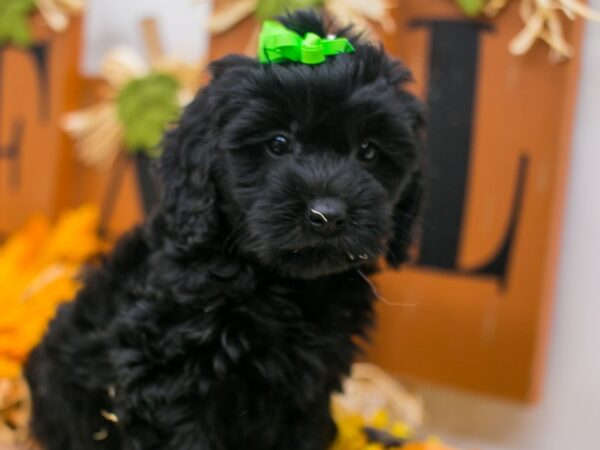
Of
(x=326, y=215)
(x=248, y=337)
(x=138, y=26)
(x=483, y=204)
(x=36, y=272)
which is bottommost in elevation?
(x=36, y=272)

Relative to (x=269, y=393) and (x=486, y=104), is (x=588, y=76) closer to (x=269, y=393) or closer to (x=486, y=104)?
(x=486, y=104)

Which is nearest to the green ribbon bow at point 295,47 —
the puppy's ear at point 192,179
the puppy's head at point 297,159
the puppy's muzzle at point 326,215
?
the puppy's head at point 297,159

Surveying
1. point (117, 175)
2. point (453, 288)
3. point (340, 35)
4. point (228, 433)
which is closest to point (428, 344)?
point (453, 288)

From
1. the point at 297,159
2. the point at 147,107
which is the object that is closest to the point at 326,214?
the point at 297,159

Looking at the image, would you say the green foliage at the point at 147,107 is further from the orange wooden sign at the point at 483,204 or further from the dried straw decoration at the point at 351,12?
the orange wooden sign at the point at 483,204

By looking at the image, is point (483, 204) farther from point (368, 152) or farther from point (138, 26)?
point (138, 26)

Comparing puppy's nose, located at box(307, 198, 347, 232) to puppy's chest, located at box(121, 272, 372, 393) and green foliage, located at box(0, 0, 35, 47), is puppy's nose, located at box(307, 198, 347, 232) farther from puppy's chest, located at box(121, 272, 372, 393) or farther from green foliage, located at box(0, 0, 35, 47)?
green foliage, located at box(0, 0, 35, 47)
